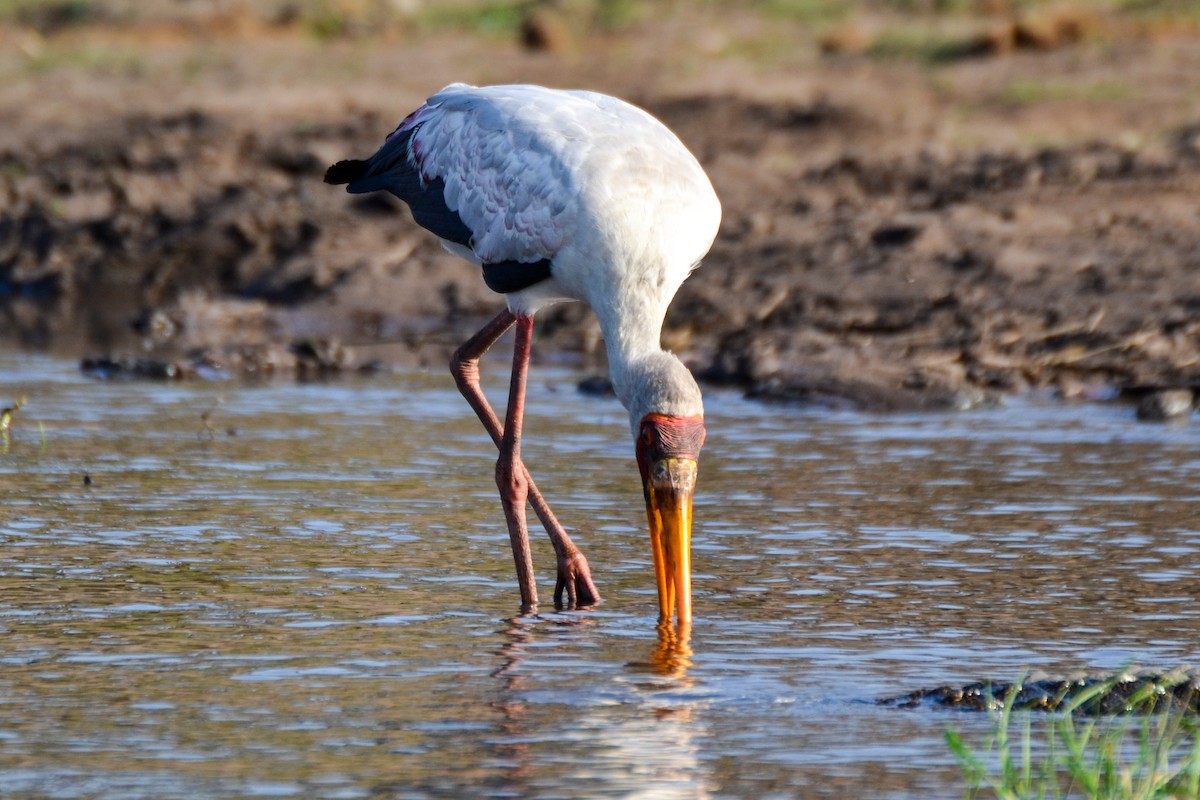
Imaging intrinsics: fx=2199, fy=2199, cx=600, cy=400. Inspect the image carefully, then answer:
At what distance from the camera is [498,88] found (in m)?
6.58

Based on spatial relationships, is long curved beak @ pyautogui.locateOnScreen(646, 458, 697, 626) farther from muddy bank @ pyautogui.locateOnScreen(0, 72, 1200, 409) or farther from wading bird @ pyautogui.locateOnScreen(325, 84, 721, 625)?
muddy bank @ pyautogui.locateOnScreen(0, 72, 1200, 409)

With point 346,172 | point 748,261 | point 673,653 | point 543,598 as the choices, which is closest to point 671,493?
point 673,653

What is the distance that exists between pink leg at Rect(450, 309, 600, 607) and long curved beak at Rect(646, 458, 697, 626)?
1.33ft

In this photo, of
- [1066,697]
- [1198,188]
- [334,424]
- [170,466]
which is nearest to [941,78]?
[1198,188]

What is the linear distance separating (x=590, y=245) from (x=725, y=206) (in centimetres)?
689

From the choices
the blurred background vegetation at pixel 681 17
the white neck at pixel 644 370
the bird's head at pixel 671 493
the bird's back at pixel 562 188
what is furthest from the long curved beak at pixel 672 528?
the blurred background vegetation at pixel 681 17

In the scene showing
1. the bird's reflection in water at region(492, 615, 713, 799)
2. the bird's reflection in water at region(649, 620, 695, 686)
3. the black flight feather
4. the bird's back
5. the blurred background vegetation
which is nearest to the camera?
the bird's reflection in water at region(492, 615, 713, 799)

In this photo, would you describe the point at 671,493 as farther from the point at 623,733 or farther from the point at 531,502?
the point at 623,733

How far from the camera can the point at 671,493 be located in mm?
5305

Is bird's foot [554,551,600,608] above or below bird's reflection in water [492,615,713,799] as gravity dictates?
above

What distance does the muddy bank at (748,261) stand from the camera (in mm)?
9836

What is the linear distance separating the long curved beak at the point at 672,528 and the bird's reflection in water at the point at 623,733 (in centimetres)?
24

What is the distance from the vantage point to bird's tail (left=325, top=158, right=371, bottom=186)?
6965 millimetres

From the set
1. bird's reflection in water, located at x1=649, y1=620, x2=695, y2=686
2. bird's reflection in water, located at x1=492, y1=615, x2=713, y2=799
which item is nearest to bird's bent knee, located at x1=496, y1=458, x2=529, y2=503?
bird's reflection in water, located at x1=649, y1=620, x2=695, y2=686
